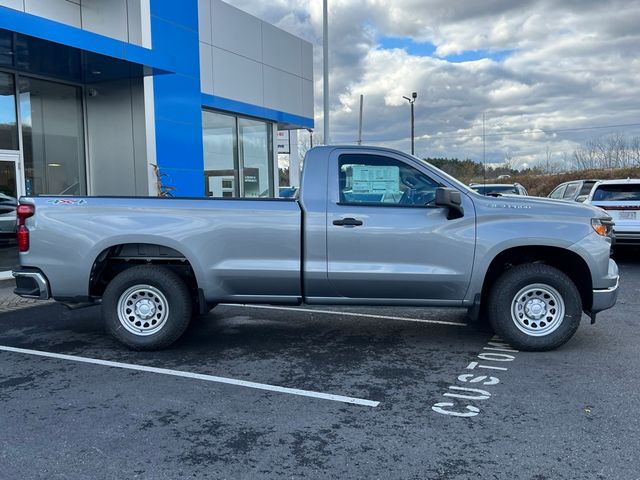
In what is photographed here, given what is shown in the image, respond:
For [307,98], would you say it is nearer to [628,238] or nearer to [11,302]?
[628,238]

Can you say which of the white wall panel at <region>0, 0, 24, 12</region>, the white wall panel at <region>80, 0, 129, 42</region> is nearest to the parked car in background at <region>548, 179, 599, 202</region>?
the white wall panel at <region>80, 0, 129, 42</region>

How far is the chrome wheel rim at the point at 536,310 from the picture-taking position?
5727mm

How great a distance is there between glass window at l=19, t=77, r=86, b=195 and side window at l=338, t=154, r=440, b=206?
27.9 ft

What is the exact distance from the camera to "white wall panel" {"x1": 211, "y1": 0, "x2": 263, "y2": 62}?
49.4 feet

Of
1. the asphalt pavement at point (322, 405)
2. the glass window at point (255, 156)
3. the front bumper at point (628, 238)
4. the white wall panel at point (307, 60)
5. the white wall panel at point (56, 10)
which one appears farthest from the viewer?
the white wall panel at point (307, 60)

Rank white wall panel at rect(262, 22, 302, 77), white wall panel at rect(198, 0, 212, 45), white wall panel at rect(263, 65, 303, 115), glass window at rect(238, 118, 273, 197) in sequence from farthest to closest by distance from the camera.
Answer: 1. glass window at rect(238, 118, 273, 197)
2. white wall panel at rect(263, 65, 303, 115)
3. white wall panel at rect(262, 22, 302, 77)
4. white wall panel at rect(198, 0, 212, 45)

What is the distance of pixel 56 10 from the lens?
11680mm

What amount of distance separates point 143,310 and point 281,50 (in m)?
13.6

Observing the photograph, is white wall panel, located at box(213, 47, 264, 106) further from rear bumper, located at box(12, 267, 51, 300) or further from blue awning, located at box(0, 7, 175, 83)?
rear bumper, located at box(12, 267, 51, 300)

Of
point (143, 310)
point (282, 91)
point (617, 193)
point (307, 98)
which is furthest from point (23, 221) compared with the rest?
point (307, 98)

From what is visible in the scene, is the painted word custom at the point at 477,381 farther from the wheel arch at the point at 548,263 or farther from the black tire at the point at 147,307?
the black tire at the point at 147,307

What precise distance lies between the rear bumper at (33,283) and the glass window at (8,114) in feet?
21.5

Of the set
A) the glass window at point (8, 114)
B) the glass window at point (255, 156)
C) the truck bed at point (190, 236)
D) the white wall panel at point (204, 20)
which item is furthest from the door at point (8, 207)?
the glass window at point (255, 156)

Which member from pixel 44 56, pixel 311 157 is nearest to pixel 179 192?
pixel 44 56
